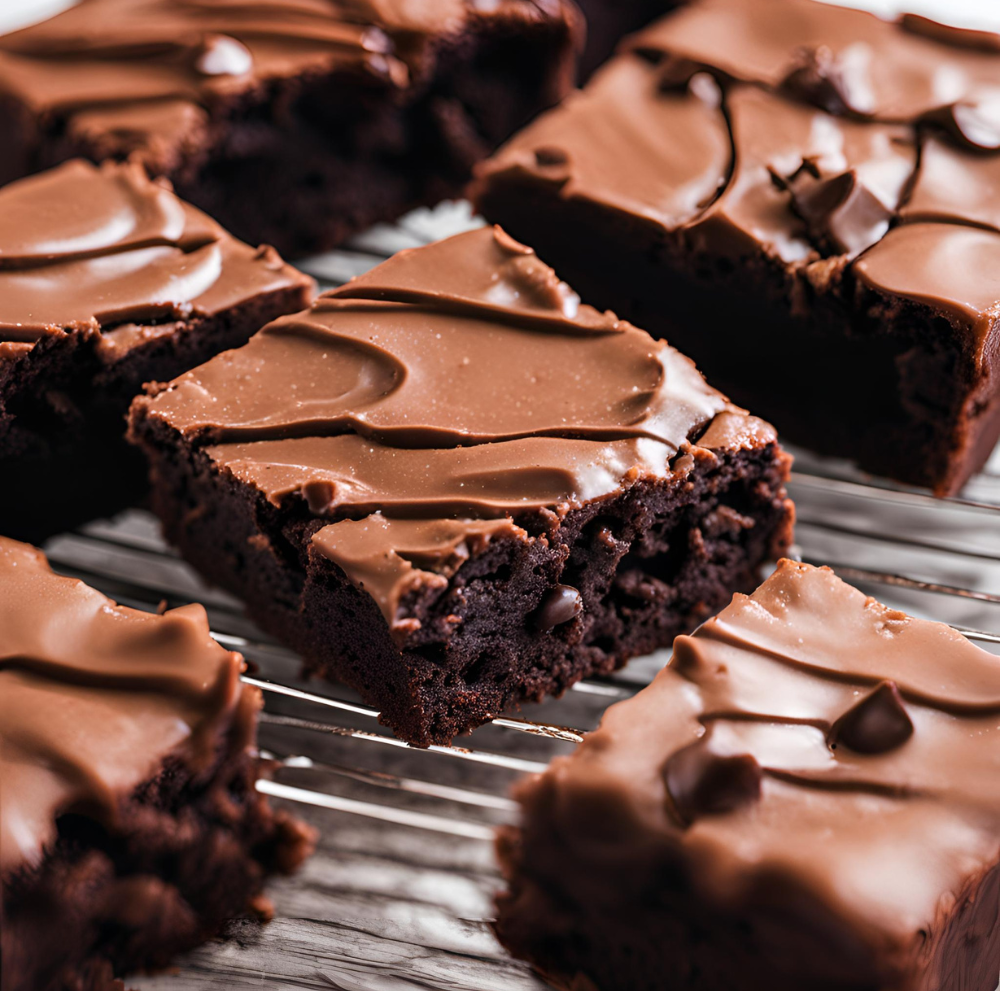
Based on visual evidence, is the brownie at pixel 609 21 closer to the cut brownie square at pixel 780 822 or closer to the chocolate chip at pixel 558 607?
the chocolate chip at pixel 558 607

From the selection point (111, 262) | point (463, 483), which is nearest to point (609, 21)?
point (111, 262)

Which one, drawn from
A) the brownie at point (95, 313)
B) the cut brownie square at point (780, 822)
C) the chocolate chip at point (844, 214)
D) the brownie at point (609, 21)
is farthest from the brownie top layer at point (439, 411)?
the brownie at point (609, 21)

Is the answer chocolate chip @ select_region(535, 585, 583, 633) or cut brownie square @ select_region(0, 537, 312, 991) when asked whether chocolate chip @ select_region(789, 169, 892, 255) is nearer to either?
chocolate chip @ select_region(535, 585, 583, 633)

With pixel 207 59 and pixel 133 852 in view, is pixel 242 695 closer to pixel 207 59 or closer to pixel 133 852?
pixel 133 852

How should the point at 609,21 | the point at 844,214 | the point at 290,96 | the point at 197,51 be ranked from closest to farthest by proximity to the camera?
1. the point at 844,214
2. the point at 197,51
3. the point at 290,96
4. the point at 609,21

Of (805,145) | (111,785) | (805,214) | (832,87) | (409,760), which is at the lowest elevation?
(409,760)

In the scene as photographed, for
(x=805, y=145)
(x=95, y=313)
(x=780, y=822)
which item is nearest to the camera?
(x=780, y=822)

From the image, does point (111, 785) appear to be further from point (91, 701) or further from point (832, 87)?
point (832, 87)
